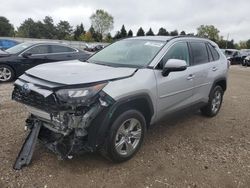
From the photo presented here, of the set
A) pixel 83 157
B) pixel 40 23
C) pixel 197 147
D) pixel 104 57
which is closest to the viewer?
pixel 83 157

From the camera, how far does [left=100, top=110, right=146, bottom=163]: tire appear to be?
11.1 ft

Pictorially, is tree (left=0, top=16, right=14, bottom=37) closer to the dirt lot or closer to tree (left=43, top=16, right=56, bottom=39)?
tree (left=43, top=16, right=56, bottom=39)

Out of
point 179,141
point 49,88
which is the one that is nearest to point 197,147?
point 179,141

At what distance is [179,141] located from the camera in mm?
4574

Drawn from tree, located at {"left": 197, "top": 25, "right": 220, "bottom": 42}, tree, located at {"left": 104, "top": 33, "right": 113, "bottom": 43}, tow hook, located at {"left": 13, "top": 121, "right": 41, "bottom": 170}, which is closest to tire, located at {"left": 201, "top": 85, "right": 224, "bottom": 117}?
tow hook, located at {"left": 13, "top": 121, "right": 41, "bottom": 170}

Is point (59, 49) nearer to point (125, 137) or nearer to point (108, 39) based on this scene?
point (125, 137)

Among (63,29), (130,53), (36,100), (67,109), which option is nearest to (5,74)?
(130,53)

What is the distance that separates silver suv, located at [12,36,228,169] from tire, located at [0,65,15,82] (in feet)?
17.1

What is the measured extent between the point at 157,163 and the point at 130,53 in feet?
5.87

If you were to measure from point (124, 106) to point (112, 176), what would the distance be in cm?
89

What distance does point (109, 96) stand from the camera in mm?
3234

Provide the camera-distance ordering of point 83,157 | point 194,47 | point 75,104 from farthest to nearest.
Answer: point 194,47
point 83,157
point 75,104

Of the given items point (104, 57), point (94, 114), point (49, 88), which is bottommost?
point (94, 114)

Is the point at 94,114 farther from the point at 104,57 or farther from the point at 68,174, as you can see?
the point at 104,57
